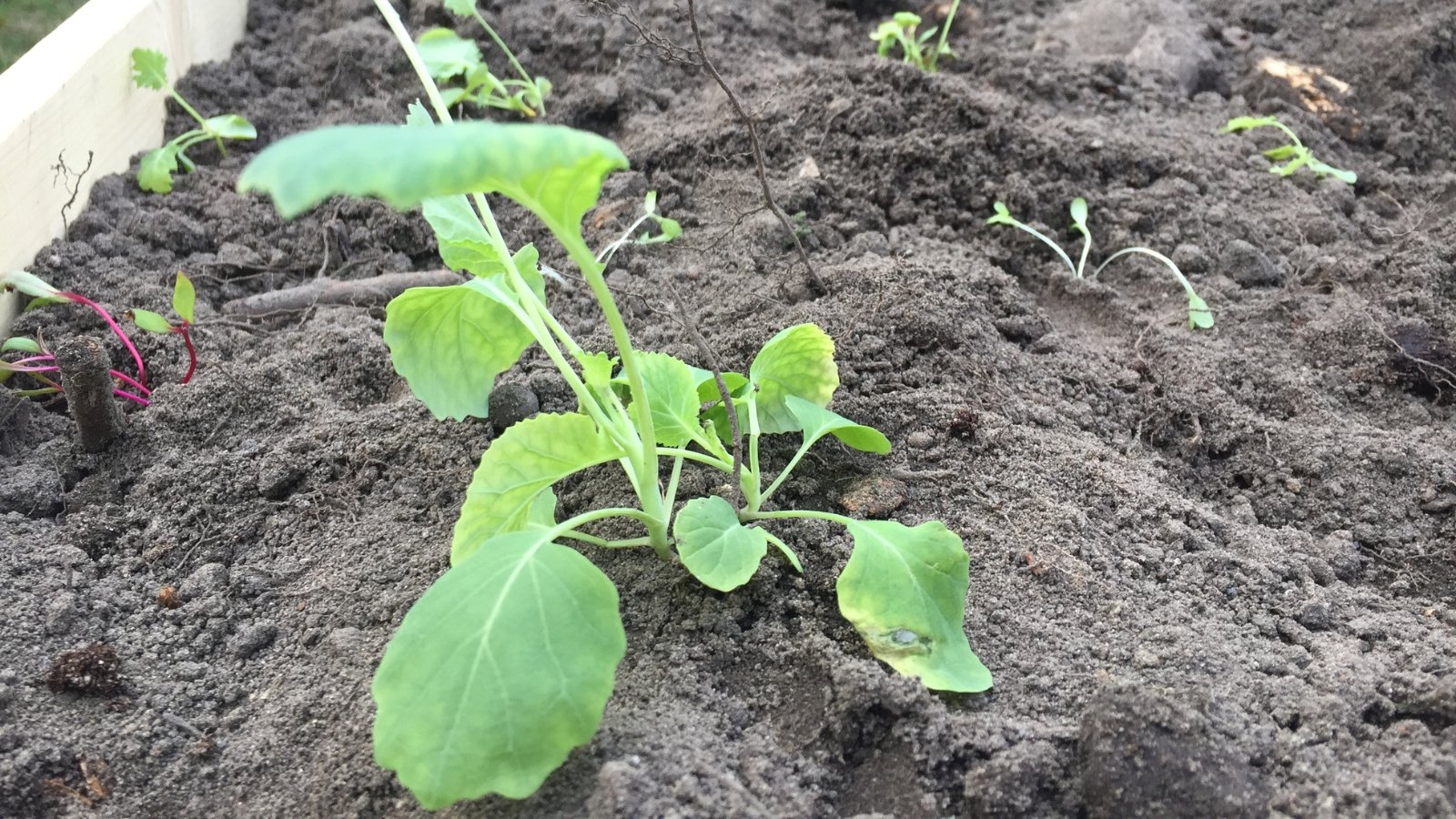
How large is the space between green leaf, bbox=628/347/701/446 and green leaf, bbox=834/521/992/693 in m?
0.26

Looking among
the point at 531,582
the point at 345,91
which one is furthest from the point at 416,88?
the point at 531,582

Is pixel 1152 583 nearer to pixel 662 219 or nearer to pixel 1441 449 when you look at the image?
pixel 1441 449

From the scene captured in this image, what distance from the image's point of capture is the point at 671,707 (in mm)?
→ 1082

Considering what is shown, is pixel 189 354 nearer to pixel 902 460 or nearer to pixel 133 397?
pixel 133 397

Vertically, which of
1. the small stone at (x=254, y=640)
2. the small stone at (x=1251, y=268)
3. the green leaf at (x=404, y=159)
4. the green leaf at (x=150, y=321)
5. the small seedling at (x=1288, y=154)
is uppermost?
the green leaf at (x=404, y=159)

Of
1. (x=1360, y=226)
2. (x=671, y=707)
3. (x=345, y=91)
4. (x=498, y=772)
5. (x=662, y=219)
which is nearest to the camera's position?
(x=498, y=772)

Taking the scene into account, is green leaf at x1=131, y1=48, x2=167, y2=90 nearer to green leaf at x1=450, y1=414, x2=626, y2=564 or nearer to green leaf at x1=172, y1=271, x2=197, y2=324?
A: green leaf at x1=172, y1=271, x2=197, y2=324

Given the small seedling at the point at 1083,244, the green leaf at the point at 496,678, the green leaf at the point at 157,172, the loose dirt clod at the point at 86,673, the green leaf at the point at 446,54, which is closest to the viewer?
the green leaf at the point at 496,678

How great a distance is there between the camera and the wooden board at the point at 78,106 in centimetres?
177

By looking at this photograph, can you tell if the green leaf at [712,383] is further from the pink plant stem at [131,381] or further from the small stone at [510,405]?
the pink plant stem at [131,381]

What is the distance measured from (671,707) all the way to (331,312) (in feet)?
3.72

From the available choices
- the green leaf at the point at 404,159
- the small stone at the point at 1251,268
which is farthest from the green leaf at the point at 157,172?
the small stone at the point at 1251,268

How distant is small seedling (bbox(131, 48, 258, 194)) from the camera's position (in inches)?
82.1

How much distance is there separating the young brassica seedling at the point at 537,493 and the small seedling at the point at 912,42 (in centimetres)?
137
